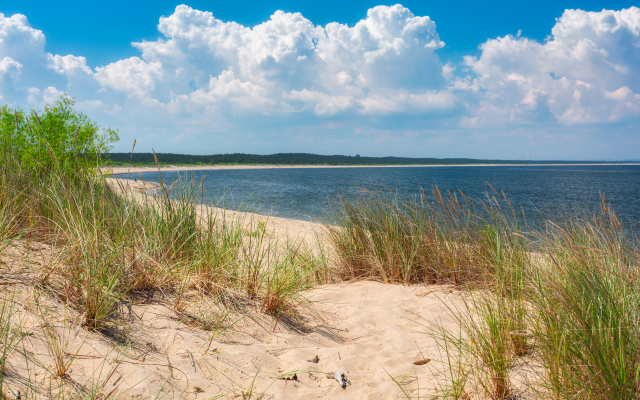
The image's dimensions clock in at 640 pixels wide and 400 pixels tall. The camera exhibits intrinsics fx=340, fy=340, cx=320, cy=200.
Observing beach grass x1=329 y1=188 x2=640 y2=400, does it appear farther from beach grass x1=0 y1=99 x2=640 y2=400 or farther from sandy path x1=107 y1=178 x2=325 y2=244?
sandy path x1=107 y1=178 x2=325 y2=244

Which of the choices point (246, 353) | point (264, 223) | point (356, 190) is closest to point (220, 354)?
point (246, 353)

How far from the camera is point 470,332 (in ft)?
6.76

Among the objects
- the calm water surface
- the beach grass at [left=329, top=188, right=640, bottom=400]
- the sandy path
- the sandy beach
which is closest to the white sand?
the sandy beach

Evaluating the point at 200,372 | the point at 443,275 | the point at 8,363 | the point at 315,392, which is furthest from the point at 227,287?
the point at 443,275

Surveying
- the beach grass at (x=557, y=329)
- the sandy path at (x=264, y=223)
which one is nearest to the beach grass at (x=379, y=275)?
the beach grass at (x=557, y=329)

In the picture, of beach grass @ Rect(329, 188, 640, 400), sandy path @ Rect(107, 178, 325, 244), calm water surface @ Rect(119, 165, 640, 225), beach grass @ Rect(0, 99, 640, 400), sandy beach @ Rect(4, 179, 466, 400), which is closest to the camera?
beach grass @ Rect(329, 188, 640, 400)

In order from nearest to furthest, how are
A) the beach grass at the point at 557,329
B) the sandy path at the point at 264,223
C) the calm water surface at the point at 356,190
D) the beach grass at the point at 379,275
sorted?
the beach grass at the point at 557,329
the beach grass at the point at 379,275
the sandy path at the point at 264,223
the calm water surface at the point at 356,190

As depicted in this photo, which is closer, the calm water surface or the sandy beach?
the sandy beach

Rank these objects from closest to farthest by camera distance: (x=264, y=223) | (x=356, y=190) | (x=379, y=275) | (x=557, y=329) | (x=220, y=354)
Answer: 1. (x=557, y=329)
2. (x=220, y=354)
3. (x=264, y=223)
4. (x=379, y=275)
5. (x=356, y=190)

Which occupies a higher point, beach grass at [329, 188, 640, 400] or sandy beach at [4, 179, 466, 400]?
beach grass at [329, 188, 640, 400]

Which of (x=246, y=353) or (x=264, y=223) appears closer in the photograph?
(x=246, y=353)

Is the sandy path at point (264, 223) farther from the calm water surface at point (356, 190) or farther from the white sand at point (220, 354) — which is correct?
the white sand at point (220, 354)

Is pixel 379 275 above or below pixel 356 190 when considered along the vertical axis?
below

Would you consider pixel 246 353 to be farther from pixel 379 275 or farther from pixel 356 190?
pixel 356 190
